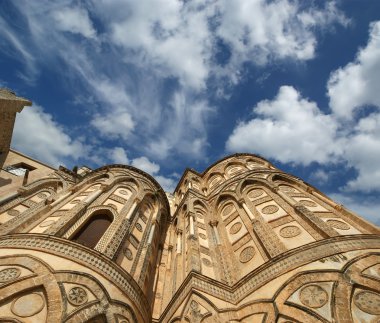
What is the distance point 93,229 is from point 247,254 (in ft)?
20.0

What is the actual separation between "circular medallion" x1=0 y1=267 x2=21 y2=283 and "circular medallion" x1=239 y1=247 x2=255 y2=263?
287 inches

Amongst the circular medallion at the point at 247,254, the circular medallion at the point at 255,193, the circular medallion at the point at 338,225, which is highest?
the circular medallion at the point at 255,193

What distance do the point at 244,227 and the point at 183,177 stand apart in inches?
478

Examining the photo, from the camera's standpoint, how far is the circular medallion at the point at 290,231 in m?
10.7

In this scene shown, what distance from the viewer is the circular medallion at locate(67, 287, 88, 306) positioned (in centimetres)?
725

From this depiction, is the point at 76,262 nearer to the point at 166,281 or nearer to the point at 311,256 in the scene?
the point at 166,281

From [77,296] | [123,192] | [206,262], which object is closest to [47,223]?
[77,296]

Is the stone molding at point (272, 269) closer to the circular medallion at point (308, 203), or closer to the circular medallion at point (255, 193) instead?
the circular medallion at point (308, 203)

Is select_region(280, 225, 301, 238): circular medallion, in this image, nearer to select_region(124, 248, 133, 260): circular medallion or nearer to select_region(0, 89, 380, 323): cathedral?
select_region(0, 89, 380, 323): cathedral

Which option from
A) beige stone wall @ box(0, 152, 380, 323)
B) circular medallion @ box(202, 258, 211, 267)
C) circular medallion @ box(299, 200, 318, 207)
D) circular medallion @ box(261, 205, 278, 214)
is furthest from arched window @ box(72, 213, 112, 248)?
circular medallion @ box(299, 200, 318, 207)

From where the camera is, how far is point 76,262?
28.0 ft

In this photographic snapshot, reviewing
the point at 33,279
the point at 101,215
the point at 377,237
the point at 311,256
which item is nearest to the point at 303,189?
the point at 377,237

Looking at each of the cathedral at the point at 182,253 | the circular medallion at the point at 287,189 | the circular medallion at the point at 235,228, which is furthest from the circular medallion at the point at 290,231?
the circular medallion at the point at 287,189

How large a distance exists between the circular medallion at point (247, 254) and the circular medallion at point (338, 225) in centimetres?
313
